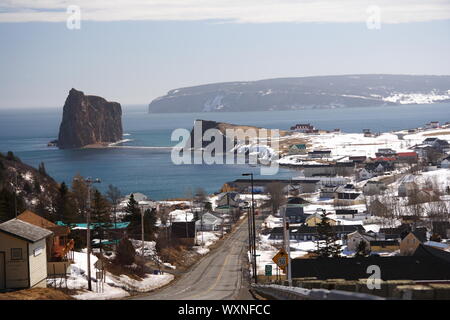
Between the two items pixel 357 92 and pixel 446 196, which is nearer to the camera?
pixel 446 196

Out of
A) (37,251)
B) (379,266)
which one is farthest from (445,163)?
(37,251)

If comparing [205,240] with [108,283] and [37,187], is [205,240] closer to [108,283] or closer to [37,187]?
[37,187]

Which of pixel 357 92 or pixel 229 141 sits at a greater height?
pixel 357 92

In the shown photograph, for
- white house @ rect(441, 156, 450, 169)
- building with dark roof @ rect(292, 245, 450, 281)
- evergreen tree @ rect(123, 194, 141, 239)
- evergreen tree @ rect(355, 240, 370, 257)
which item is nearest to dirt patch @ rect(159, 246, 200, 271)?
evergreen tree @ rect(123, 194, 141, 239)

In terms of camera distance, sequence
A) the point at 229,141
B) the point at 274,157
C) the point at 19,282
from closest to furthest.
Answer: the point at 19,282 < the point at 274,157 < the point at 229,141

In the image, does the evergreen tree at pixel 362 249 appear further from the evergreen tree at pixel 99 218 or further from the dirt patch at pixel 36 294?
the dirt patch at pixel 36 294

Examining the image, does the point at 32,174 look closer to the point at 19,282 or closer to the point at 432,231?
the point at 432,231
